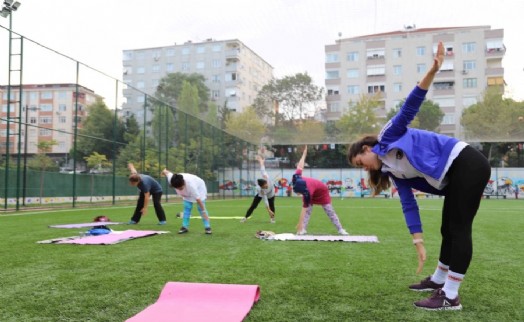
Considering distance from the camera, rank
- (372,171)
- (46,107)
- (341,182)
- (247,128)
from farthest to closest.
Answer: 1. (341,182)
2. (247,128)
3. (46,107)
4. (372,171)

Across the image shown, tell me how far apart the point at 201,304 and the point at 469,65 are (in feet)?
205

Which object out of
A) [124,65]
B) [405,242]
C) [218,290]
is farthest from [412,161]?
[124,65]

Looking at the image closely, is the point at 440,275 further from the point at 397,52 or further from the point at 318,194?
the point at 397,52

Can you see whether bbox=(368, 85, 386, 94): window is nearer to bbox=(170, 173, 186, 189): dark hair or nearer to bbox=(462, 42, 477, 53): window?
bbox=(462, 42, 477, 53): window

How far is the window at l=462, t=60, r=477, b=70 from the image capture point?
5775cm

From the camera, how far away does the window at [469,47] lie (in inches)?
2274

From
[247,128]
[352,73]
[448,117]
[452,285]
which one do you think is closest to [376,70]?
[352,73]

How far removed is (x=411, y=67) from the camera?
60219 mm

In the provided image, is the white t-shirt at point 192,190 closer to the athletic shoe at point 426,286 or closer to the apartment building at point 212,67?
the athletic shoe at point 426,286

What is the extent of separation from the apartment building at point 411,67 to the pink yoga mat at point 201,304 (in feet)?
174

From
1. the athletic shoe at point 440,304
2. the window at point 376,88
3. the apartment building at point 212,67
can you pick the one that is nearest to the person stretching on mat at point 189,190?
the athletic shoe at point 440,304

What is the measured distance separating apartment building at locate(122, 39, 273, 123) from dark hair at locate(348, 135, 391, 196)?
6588cm

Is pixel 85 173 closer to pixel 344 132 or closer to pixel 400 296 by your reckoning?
pixel 344 132

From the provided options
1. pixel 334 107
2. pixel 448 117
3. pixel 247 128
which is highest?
pixel 334 107
